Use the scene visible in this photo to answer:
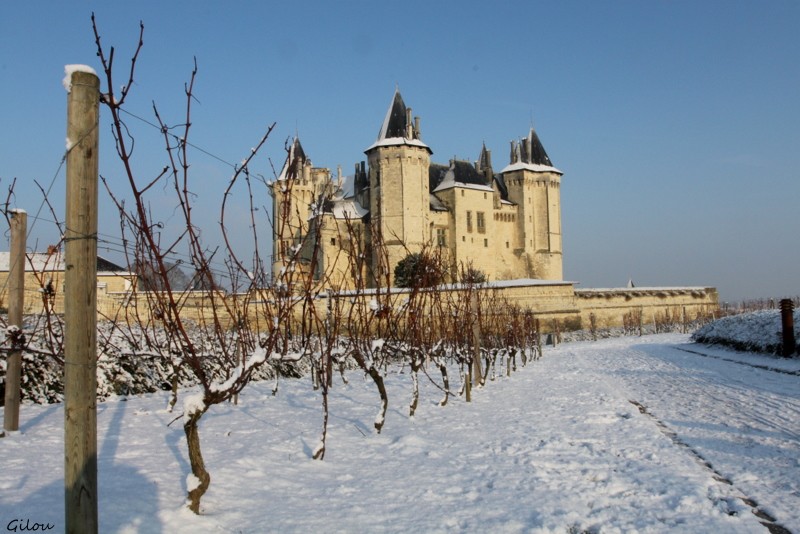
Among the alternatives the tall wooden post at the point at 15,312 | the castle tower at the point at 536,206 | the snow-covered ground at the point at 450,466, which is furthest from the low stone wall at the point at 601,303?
the tall wooden post at the point at 15,312

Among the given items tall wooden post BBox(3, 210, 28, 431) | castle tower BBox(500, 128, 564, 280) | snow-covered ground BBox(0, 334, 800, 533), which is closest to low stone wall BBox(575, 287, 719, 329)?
castle tower BBox(500, 128, 564, 280)

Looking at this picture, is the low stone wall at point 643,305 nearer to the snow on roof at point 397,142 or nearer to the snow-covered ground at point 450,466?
Result: the snow on roof at point 397,142

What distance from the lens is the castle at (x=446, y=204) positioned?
130ft

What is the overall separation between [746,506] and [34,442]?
18.0 ft

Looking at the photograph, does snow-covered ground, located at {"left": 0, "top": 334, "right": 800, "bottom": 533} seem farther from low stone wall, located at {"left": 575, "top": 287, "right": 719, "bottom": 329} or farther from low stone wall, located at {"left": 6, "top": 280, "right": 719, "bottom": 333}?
low stone wall, located at {"left": 575, "top": 287, "right": 719, "bottom": 329}

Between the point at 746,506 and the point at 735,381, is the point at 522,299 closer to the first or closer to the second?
the point at 735,381

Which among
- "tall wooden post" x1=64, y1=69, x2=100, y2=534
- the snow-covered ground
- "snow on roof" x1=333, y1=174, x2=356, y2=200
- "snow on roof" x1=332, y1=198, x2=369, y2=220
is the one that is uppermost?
"snow on roof" x1=333, y1=174, x2=356, y2=200

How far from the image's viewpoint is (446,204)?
4422 centimetres

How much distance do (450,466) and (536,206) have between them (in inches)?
1736

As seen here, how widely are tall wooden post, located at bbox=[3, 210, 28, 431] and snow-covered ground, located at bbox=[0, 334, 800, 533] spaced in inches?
11.8

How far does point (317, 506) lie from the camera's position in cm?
378

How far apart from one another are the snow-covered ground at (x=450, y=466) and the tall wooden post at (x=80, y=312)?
0.78 meters

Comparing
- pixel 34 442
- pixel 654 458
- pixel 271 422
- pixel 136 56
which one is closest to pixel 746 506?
pixel 654 458

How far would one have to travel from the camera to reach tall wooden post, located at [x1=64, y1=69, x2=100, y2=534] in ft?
7.97
